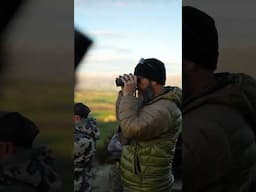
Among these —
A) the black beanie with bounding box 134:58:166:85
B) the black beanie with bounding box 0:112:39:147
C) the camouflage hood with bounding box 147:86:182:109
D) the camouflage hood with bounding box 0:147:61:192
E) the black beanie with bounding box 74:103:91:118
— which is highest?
the black beanie with bounding box 134:58:166:85

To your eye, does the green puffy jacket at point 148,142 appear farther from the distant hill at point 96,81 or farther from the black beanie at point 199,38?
the black beanie at point 199,38

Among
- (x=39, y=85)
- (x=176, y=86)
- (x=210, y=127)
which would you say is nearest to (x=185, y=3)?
(x=176, y=86)

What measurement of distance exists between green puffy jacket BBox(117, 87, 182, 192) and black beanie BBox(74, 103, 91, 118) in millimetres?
153

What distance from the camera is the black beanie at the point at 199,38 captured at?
3.11 meters

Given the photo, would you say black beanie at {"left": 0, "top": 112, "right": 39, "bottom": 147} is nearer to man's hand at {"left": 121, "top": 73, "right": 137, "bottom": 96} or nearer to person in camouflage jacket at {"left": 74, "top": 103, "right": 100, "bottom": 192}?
person in camouflage jacket at {"left": 74, "top": 103, "right": 100, "bottom": 192}

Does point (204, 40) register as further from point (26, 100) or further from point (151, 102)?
point (26, 100)

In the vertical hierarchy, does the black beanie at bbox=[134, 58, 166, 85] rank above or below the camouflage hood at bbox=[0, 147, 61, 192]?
above

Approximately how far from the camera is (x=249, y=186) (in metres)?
3.20

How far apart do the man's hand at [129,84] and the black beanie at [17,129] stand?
465mm

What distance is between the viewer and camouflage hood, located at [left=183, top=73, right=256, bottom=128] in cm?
316

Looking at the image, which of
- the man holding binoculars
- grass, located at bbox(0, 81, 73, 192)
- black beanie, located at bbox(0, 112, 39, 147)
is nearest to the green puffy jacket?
the man holding binoculars

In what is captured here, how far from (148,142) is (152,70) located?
13.7 inches

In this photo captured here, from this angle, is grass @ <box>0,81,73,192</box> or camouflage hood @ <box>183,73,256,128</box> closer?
grass @ <box>0,81,73,192</box>

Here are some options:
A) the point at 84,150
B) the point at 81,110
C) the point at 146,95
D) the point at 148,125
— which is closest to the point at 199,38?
the point at 146,95
